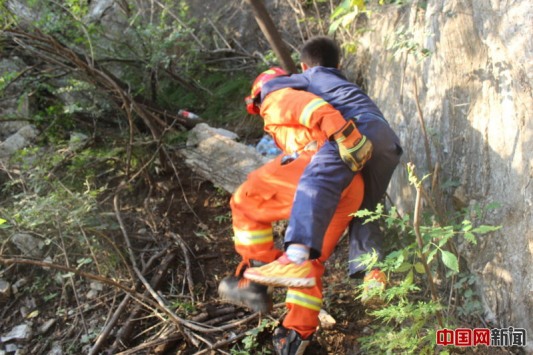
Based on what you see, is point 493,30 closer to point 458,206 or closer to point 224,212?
point 458,206

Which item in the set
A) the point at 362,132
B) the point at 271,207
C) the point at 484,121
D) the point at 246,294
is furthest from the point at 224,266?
the point at 484,121

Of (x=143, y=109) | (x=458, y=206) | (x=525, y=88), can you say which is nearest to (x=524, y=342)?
(x=458, y=206)

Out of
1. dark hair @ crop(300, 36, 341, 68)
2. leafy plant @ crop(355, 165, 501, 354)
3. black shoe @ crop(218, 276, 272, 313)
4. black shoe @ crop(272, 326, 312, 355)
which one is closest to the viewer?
leafy plant @ crop(355, 165, 501, 354)

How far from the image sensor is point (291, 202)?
2621mm

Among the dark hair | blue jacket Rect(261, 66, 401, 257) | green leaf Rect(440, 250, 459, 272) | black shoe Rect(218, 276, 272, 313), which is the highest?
the dark hair

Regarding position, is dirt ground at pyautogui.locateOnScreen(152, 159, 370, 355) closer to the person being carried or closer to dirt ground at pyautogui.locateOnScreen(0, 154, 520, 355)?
dirt ground at pyautogui.locateOnScreen(0, 154, 520, 355)

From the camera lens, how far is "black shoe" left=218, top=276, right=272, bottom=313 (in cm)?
271

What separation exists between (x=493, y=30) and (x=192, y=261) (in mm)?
2505

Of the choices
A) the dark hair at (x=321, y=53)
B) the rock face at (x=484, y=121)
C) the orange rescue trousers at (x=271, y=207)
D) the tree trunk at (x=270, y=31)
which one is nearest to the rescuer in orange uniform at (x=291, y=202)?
Answer: the orange rescue trousers at (x=271, y=207)

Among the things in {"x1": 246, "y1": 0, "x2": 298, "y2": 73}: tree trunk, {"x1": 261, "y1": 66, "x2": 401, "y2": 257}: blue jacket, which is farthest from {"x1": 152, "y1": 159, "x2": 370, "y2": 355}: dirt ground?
{"x1": 246, "y1": 0, "x2": 298, "y2": 73}: tree trunk

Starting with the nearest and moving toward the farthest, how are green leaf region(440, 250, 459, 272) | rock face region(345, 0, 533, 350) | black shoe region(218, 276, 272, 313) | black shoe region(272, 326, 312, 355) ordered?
1. green leaf region(440, 250, 459, 272)
2. rock face region(345, 0, 533, 350)
3. black shoe region(272, 326, 312, 355)
4. black shoe region(218, 276, 272, 313)

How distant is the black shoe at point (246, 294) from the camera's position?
2709 millimetres

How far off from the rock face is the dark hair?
0.41m

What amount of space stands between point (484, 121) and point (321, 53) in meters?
1.05
